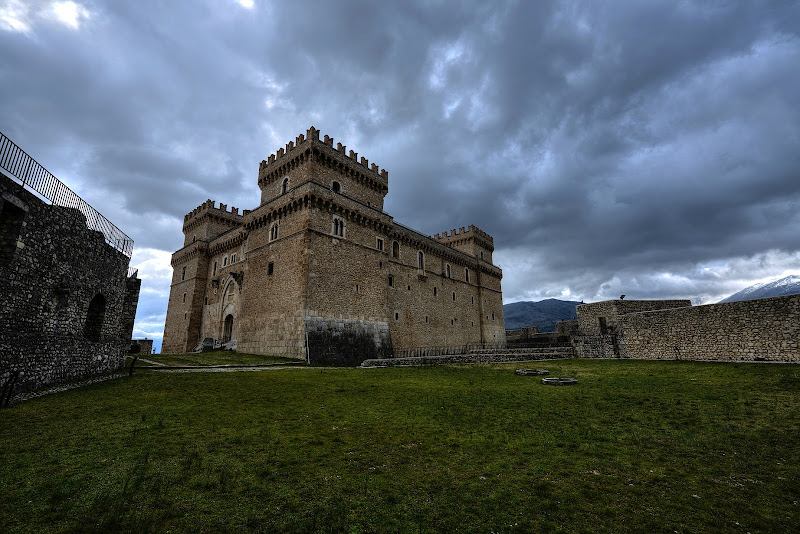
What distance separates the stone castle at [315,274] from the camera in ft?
82.7

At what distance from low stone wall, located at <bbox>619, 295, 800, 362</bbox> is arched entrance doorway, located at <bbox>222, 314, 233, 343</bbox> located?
30.1 m

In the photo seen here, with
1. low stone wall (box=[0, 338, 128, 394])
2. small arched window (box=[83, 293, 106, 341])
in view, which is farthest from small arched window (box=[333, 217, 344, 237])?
low stone wall (box=[0, 338, 128, 394])

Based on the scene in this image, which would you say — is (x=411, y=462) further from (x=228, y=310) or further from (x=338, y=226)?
(x=228, y=310)

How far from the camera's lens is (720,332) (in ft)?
52.4

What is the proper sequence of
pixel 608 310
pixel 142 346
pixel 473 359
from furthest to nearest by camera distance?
pixel 142 346 < pixel 608 310 < pixel 473 359

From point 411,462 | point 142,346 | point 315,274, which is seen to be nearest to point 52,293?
point 411,462

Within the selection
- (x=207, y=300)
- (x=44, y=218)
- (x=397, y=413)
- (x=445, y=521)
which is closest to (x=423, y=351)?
(x=207, y=300)

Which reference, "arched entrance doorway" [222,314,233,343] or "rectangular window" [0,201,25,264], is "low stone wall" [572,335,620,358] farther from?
"arched entrance doorway" [222,314,233,343]

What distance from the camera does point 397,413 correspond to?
8.67 meters

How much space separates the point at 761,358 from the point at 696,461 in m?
13.5

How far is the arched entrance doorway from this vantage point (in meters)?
31.9

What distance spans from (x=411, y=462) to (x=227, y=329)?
102 ft

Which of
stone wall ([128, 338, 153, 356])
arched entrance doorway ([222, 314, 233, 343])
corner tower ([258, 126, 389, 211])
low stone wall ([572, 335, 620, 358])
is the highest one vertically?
corner tower ([258, 126, 389, 211])

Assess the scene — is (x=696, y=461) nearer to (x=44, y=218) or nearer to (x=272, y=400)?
(x=272, y=400)
